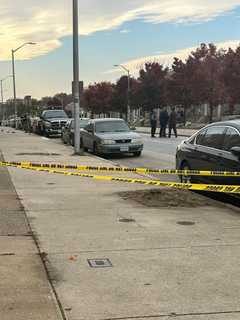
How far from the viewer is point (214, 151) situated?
1045cm

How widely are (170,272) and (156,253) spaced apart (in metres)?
0.73

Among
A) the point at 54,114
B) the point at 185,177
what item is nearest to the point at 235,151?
the point at 185,177

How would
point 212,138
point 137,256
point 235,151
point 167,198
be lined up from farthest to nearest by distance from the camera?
point 212,138
point 167,198
point 235,151
point 137,256

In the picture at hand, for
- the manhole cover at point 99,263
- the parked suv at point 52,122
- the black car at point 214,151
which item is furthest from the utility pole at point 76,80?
the parked suv at point 52,122

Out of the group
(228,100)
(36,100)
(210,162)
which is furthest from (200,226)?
(36,100)

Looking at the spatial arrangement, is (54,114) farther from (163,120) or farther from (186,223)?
(186,223)

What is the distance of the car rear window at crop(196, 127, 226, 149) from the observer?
1040 centimetres

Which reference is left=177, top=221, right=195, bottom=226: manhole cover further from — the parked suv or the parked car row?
the parked suv

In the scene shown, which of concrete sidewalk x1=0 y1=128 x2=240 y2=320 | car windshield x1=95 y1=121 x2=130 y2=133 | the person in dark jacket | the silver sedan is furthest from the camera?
the person in dark jacket

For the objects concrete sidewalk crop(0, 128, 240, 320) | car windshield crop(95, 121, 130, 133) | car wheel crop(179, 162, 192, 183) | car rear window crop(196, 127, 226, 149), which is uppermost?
car rear window crop(196, 127, 226, 149)

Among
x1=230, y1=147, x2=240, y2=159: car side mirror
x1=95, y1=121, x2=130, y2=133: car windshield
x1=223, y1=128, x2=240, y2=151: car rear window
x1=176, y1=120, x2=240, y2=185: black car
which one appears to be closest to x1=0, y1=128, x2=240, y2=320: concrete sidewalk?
x1=176, y1=120, x2=240, y2=185: black car

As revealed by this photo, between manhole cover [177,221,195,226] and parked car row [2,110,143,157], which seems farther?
parked car row [2,110,143,157]

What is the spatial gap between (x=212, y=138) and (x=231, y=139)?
0.79 m

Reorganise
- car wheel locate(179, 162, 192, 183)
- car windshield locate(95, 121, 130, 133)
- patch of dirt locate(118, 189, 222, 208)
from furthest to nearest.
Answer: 1. car windshield locate(95, 121, 130, 133)
2. car wheel locate(179, 162, 192, 183)
3. patch of dirt locate(118, 189, 222, 208)
